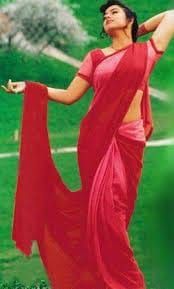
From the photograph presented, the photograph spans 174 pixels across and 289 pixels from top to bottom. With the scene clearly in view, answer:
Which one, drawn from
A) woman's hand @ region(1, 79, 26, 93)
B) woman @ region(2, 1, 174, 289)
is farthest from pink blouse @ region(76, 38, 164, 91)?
A: woman's hand @ region(1, 79, 26, 93)

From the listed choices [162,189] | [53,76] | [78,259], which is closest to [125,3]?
[53,76]

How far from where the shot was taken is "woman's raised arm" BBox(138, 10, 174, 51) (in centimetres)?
527

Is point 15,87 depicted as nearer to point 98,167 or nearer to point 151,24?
point 98,167

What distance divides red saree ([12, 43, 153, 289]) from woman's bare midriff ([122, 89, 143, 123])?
26 mm

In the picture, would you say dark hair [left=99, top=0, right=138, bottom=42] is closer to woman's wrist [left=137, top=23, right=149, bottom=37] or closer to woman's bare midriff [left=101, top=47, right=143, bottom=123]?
woman's wrist [left=137, top=23, right=149, bottom=37]

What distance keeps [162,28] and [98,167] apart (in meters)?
0.75

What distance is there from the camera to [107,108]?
17.2 feet

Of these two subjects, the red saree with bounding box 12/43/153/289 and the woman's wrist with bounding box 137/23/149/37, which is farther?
the woman's wrist with bounding box 137/23/149/37

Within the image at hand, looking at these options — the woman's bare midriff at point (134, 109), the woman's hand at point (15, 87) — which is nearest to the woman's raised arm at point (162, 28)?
the woman's bare midriff at point (134, 109)

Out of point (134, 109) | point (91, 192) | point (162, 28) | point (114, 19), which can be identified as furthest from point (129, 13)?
point (91, 192)

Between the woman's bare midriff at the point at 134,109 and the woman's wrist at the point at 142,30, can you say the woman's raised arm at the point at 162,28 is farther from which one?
the woman's bare midriff at the point at 134,109

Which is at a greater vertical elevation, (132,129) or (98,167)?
(132,129)

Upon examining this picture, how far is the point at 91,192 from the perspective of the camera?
527 cm

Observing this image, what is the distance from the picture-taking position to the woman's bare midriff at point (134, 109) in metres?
5.25
